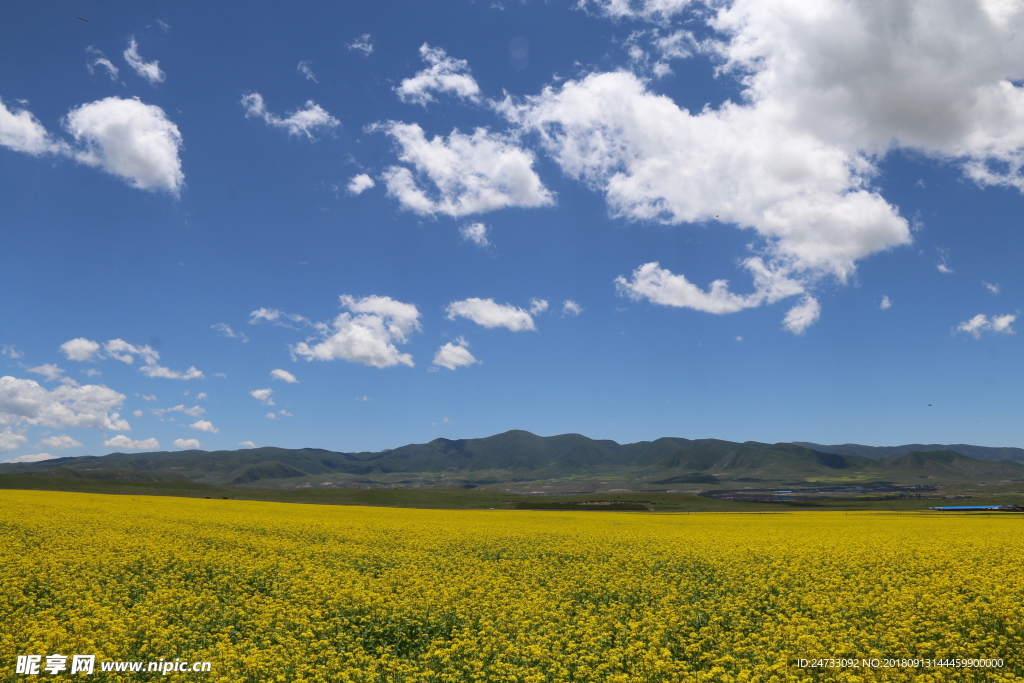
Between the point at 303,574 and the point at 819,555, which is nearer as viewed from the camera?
the point at 303,574

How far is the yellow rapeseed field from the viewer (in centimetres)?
1395

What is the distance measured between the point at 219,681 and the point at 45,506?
44.7 m

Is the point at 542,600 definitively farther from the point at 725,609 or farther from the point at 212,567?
the point at 212,567

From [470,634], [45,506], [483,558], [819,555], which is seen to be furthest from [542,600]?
[45,506]

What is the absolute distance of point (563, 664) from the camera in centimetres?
1434

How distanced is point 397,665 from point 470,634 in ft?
9.58

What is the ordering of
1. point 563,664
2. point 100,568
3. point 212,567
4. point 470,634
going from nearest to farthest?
point 563,664 → point 470,634 → point 100,568 → point 212,567

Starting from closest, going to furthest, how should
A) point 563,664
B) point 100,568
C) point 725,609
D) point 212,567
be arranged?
point 563,664 < point 725,609 < point 100,568 < point 212,567

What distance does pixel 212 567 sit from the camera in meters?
23.5

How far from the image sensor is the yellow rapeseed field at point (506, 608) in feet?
45.8

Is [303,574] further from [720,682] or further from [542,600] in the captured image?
[720,682]

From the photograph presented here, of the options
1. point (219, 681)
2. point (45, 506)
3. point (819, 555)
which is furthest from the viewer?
point (45, 506)

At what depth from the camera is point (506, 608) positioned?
1844cm

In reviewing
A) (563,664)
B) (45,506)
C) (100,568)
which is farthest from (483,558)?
(45,506)
